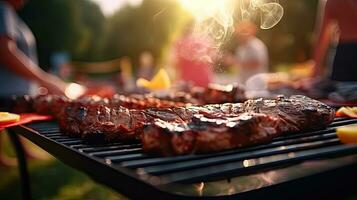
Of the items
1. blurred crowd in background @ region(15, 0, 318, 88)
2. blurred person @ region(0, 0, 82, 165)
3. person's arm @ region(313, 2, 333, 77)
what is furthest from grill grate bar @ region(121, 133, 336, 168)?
blurred crowd in background @ region(15, 0, 318, 88)

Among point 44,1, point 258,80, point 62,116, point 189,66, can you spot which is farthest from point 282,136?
point 44,1

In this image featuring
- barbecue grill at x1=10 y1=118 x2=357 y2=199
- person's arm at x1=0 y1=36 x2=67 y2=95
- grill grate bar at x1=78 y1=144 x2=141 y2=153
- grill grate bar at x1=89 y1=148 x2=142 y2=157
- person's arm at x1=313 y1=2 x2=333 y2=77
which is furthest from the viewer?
person's arm at x1=313 y1=2 x2=333 y2=77

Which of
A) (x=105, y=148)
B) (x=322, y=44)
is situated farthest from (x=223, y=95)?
(x=322, y=44)

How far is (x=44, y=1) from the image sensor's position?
37.6 meters

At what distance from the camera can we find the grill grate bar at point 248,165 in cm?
145

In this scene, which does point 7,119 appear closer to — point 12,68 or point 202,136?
point 202,136

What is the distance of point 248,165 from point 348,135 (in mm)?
622

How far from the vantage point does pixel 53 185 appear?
17.1 ft

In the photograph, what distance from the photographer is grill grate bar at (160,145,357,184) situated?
4.77 feet

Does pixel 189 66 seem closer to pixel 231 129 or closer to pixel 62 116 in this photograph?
pixel 62 116

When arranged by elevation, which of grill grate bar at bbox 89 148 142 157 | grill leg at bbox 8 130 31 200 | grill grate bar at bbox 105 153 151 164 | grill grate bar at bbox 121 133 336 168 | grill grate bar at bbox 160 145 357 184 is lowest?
grill leg at bbox 8 130 31 200

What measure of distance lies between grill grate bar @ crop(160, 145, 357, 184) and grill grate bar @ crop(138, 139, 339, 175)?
2 centimetres

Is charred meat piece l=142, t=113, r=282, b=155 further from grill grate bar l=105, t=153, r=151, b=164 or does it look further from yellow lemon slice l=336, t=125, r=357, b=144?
yellow lemon slice l=336, t=125, r=357, b=144

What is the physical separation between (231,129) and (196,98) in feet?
8.30
